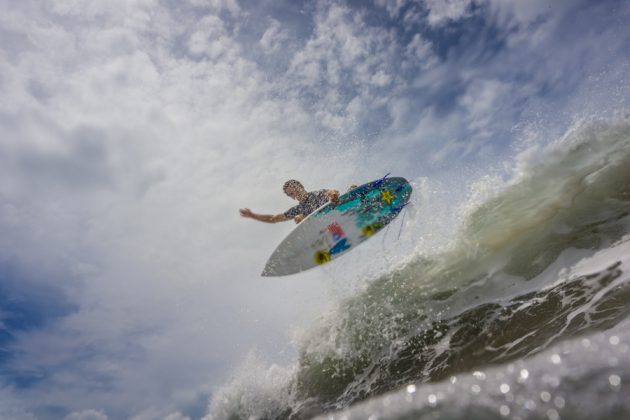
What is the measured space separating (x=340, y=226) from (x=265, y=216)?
194 centimetres

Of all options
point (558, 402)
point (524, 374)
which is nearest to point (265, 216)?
point (524, 374)

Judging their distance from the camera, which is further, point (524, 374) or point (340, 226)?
point (340, 226)

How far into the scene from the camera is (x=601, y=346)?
8.13ft

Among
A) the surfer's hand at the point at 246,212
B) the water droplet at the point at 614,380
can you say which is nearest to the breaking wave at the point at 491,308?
the water droplet at the point at 614,380

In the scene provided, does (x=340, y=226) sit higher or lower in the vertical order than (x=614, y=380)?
higher

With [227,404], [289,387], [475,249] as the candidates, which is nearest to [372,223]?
[475,249]

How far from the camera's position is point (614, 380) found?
2004 millimetres

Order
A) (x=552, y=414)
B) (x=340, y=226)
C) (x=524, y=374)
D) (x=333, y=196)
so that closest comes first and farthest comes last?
1. (x=552, y=414)
2. (x=524, y=374)
3. (x=333, y=196)
4. (x=340, y=226)

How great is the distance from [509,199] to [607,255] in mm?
4960

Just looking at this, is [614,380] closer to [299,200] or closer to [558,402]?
[558,402]

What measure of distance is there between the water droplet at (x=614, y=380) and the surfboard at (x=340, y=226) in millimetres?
6346

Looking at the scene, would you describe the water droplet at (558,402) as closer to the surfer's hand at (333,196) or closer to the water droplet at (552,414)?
the water droplet at (552,414)

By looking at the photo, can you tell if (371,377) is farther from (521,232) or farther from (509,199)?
(509,199)

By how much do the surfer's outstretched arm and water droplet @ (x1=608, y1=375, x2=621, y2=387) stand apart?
715 cm
